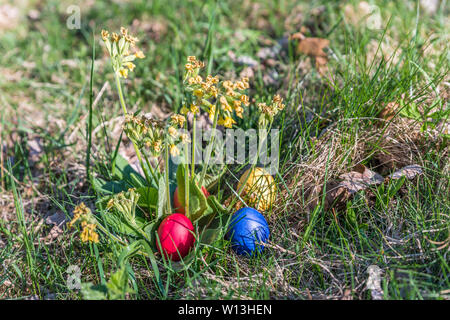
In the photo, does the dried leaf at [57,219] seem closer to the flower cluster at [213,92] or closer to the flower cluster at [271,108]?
the flower cluster at [213,92]

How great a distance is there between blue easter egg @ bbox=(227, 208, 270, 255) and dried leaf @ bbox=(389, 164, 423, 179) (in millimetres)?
740

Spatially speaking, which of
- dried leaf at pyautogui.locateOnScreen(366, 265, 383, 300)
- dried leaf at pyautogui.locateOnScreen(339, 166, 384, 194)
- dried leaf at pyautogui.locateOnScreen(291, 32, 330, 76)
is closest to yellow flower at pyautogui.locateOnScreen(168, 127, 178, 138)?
dried leaf at pyautogui.locateOnScreen(339, 166, 384, 194)

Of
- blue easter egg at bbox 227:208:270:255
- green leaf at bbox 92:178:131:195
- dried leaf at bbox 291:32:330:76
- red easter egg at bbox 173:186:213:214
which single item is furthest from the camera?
dried leaf at bbox 291:32:330:76

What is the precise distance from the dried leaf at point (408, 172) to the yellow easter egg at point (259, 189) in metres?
0.63

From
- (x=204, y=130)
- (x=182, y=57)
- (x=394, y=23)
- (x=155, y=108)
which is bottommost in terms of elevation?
(x=204, y=130)

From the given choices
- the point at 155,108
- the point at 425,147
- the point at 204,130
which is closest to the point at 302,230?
the point at 425,147

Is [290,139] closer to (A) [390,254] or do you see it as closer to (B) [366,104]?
(B) [366,104]

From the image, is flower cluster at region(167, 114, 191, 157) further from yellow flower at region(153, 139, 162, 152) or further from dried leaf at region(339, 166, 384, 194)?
dried leaf at region(339, 166, 384, 194)

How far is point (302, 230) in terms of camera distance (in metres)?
2.18

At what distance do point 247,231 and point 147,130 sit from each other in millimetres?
678

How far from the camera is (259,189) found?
2158 mm

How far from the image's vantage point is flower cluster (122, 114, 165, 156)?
1.82 meters

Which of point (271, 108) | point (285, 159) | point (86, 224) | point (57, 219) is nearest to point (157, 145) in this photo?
point (86, 224)

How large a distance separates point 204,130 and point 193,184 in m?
0.91
